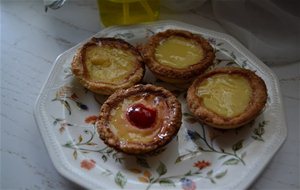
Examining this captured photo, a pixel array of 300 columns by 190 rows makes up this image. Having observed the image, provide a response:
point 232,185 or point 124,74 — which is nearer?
point 232,185

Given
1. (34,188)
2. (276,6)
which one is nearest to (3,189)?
(34,188)

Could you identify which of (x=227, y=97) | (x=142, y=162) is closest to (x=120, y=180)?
(x=142, y=162)

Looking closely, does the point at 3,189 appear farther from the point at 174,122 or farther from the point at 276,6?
the point at 276,6

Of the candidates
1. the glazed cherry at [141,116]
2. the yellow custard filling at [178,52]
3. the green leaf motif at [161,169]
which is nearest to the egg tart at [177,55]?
the yellow custard filling at [178,52]

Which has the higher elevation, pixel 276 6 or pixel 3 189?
pixel 276 6

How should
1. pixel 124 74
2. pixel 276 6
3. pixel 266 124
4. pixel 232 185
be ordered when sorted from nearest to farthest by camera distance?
pixel 232 185 → pixel 266 124 → pixel 124 74 → pixel 276 6

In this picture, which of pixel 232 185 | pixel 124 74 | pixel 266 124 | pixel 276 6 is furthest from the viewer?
pixel 276 6

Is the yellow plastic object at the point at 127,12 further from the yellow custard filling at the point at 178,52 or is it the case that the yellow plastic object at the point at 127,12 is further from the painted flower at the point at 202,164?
the painted flower at the point at 202,164
